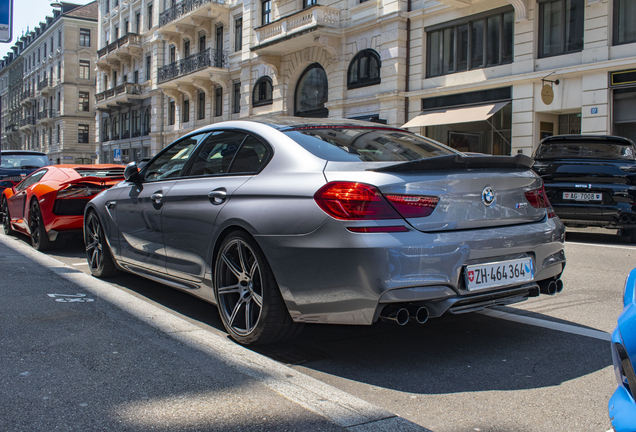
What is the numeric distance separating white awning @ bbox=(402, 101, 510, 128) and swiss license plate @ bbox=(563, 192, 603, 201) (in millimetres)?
8775

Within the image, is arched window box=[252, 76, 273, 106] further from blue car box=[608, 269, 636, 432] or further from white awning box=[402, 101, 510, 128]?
blue car box=[608, 269, 636, 432]

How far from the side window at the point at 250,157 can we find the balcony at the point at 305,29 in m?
19.8

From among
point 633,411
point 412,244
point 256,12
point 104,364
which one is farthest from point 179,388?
point 256,12

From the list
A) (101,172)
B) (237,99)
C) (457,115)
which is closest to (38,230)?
(101,172)

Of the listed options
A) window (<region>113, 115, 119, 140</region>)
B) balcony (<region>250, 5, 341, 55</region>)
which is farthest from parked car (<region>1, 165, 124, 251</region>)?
window (<region>113, 115, 119, 140</region>)

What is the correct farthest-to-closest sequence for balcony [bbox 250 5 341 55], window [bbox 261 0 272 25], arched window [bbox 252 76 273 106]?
window [bbox 261 0 272 25], arched window [bbox 252 76 273 106], balcony [bbox 250 5 341 55]

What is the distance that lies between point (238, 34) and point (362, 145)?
28.5m

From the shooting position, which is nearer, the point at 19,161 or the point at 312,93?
the point at 19,161

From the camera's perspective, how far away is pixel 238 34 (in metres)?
30.4

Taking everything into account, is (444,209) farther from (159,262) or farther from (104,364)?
(159,262)

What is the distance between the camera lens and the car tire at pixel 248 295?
11.3 feet

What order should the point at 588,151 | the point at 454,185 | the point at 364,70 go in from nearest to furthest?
the point at 454,185
the point at 588,151
the point at 364,70

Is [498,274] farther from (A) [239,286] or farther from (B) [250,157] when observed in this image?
(B) [250,157]

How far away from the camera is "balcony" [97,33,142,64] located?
41.8m
